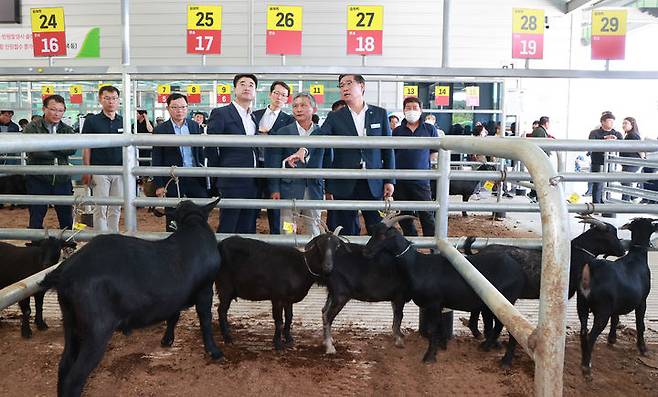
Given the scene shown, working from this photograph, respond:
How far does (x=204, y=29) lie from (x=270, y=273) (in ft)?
11.8

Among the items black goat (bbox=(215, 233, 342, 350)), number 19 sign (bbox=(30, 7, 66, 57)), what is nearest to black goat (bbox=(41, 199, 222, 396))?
black goat (bbox=(215, 233, 342, 350))

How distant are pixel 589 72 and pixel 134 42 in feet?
47.0

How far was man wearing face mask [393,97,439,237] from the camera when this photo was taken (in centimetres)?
579

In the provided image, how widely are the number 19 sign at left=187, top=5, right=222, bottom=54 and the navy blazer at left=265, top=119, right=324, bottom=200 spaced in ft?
4.89

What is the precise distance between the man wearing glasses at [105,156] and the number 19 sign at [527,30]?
4593 millimetres

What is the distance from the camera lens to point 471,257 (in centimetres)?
338

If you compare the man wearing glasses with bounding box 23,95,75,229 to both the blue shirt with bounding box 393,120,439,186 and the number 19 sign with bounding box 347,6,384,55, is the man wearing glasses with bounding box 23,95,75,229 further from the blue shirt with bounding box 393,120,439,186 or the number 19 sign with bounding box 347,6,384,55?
the blue shirt with bounding box 393,120,439,186

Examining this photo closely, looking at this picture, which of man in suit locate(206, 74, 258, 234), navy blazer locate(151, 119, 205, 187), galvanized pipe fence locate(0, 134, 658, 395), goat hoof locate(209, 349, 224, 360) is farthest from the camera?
navy blazer locate(151, 119, 205, 187)

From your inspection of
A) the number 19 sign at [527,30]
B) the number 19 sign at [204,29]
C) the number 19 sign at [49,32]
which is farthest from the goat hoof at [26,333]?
the number 19 sign at [527,30]

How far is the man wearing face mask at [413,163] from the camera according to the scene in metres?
5.79

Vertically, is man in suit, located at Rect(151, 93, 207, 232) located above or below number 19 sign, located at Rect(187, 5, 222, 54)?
below

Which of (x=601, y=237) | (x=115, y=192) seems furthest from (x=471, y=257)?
(x=115, y=192)

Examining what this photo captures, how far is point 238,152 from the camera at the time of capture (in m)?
4.83

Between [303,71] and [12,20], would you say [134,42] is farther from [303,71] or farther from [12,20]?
[303,71]
